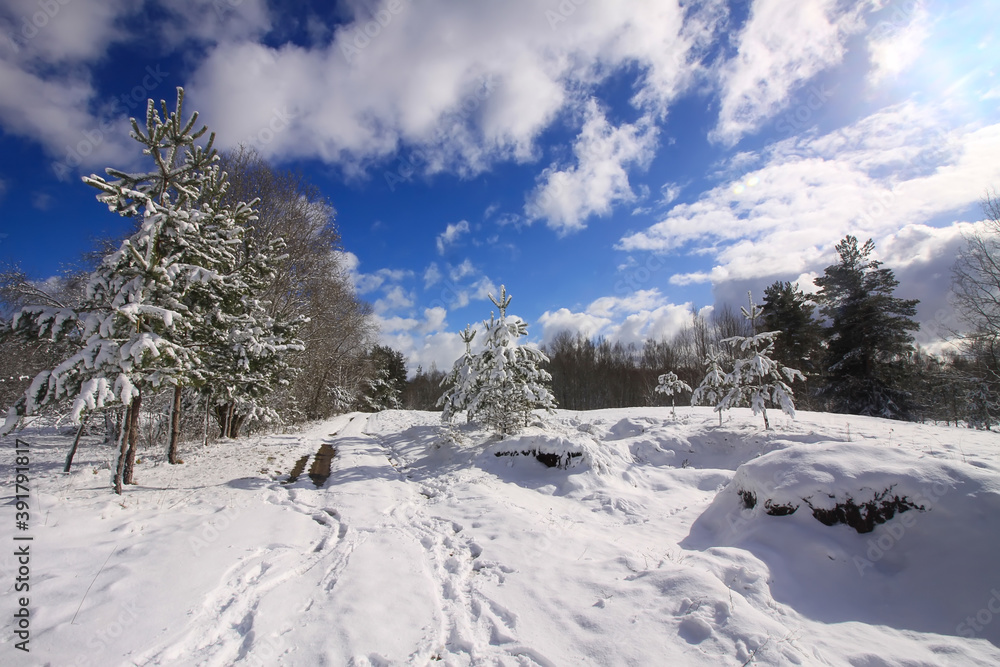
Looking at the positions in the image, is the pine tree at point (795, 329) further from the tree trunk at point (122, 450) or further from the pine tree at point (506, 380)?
the tree trunk at point (122, 450)

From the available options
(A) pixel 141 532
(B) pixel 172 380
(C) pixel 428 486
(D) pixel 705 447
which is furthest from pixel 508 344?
(A) pixel 141 532

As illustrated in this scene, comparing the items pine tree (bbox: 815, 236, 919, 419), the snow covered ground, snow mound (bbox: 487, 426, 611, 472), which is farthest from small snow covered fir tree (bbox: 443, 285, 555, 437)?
pine tree (bbox: 815, 236, 919, 419)

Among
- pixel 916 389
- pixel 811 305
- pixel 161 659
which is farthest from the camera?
pixel 811 305

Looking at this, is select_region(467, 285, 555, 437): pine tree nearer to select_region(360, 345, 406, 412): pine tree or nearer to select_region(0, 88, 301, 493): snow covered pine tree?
select_region(0, 88, 301, 493): snow covered pine tree

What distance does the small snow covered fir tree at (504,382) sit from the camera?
1135cm

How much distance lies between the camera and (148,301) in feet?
23.0

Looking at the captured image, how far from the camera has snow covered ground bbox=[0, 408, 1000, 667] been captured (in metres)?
3.12

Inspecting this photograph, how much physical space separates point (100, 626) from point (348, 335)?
27.5m

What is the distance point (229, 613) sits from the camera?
3637 mm

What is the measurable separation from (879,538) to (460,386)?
389 inches

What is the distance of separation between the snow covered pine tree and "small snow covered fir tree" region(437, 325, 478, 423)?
639 centimetres

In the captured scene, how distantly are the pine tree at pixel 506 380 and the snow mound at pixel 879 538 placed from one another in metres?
6.47

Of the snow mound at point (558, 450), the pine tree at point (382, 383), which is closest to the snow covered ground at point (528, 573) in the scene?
the snow mound at point (558, 450)

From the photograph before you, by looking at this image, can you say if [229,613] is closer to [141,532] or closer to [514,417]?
[141,532]
